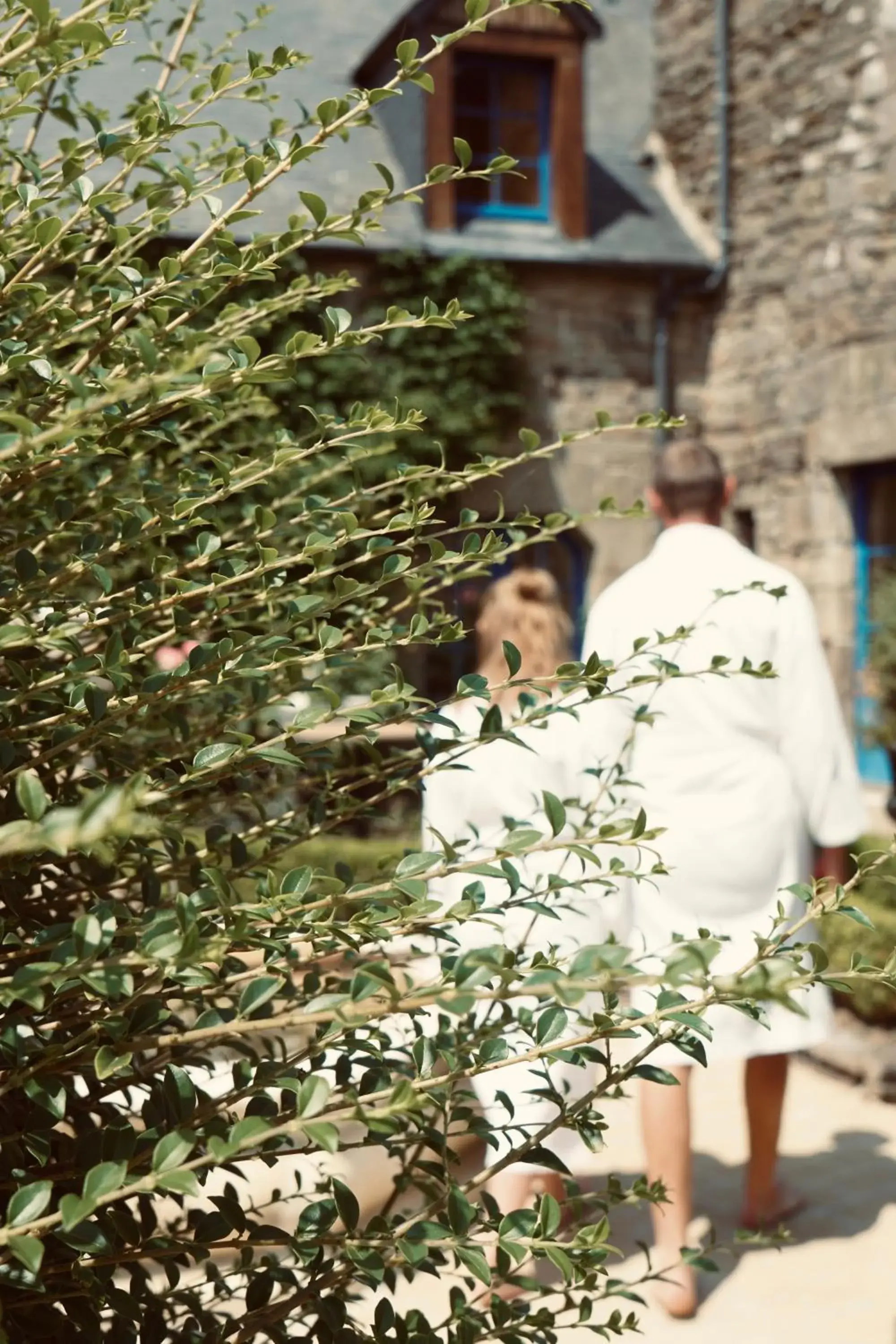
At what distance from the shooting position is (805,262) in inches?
360

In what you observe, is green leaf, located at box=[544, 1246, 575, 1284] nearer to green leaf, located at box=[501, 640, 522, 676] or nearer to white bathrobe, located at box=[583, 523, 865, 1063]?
green leaf, located at box=[501, 640, 522, 676]

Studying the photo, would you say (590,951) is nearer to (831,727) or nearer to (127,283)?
(127,283)

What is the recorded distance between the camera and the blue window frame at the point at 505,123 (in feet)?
31.6

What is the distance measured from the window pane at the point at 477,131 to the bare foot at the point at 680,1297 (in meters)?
8.04

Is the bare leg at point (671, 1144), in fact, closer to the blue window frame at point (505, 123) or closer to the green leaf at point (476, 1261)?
the green leaf at point (476, 1261)

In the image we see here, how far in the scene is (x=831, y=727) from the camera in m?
3.41

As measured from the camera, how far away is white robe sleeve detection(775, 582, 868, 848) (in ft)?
11.0

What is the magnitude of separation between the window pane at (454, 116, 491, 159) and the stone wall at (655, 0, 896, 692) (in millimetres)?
1591

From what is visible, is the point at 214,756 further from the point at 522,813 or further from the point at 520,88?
the point at 520,88

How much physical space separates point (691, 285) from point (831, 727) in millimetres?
7174

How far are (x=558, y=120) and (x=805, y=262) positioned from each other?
77.3 inches

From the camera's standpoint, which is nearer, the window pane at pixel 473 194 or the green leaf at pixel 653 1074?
the green leaf at pixel 653 1074

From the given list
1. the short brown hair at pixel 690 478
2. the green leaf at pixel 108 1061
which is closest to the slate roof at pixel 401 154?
the short brown hair at pixel 690 478

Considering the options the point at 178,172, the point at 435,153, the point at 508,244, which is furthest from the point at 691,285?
the point at 178,172
